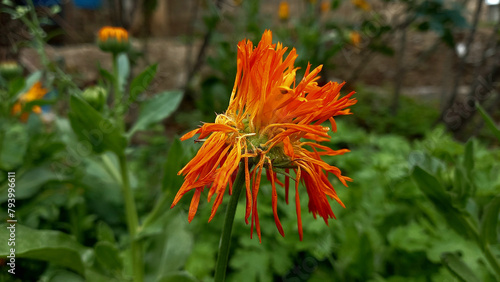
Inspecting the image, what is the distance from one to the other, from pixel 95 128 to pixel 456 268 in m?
0.86

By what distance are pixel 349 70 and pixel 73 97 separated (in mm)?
3829

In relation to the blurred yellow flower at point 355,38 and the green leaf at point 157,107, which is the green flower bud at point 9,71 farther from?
the blurred yellow flower at point 355,38

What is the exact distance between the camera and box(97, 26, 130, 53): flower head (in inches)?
51.4

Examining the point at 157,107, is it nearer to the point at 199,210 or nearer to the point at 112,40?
the point at 112,40

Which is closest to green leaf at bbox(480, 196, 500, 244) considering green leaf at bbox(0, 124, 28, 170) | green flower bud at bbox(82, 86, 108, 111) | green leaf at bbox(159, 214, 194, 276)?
green leaf at bbox(159, 214, 194, 276)

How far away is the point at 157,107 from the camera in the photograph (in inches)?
48.4

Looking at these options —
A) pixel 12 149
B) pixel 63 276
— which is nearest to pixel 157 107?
pixel 63 276

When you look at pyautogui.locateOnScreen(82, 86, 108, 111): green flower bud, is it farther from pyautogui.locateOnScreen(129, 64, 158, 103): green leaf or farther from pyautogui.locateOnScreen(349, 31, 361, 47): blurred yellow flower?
pyautogui.locateOnScreen(349, 31, 361, 47): blurred yellow flower

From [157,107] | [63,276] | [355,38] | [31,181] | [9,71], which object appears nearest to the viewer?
[63,276]

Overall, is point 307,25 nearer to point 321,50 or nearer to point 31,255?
point 321,50

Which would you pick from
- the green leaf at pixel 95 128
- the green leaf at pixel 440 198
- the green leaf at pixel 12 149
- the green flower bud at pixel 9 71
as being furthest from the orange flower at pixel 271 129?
the green flower bud at pixel 9 71

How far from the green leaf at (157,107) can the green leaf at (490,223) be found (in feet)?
→ 2.71

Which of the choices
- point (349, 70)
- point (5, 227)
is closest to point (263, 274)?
point (5, 227)

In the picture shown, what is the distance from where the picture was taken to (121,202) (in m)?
1.61
